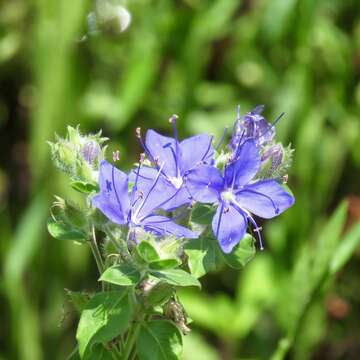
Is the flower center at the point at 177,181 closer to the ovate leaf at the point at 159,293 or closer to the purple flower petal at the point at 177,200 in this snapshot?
the purple flower petal at the point at 177,200

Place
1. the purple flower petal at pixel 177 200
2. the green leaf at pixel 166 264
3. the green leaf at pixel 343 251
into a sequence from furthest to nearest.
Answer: the green leaf at pixel 343 251, the purple flower petal at pixel 177 200, the green leaf at pixel 166 264

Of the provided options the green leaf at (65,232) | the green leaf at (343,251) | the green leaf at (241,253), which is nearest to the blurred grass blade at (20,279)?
the green leaf at (343,251)

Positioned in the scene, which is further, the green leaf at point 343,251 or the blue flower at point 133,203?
the green leaf at point 343,251

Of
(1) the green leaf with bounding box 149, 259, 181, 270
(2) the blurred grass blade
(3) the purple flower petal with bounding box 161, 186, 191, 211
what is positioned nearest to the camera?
(1) the green leaf with bounding box 149, 259, 181, 270

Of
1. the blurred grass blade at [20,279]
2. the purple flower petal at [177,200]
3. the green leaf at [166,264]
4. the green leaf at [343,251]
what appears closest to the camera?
the green leaf at [166,264]

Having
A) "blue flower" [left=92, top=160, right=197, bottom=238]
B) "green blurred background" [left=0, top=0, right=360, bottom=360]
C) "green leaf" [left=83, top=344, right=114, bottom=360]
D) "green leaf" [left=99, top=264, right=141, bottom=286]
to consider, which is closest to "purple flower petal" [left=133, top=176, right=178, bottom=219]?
"blue flower" [left=92, top=160, right=197, bottom=238]

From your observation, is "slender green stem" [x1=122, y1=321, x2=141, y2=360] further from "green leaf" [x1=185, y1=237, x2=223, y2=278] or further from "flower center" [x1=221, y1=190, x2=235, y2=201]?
"flower center" [x1=221, y1=190, x2=235, y2=201]

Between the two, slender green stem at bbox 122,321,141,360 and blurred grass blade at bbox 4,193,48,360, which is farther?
blurred grass blade at bbox 4,193,48,360

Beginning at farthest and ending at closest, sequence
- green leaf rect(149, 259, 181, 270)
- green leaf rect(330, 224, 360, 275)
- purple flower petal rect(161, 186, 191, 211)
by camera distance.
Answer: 1. green leaf rect(330, 224, 360, 275)
2. purple flower petal rect(161, 186, 191, 211)
3. green leaf rect(149, 259, 181, 270)
